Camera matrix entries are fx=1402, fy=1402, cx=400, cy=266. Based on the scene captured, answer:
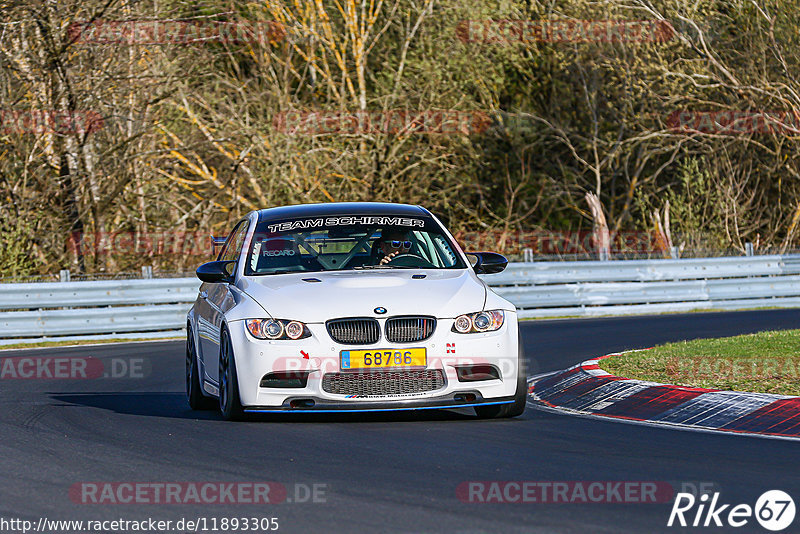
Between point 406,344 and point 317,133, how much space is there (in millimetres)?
20609

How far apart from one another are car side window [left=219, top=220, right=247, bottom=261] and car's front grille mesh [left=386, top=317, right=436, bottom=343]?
2426mm

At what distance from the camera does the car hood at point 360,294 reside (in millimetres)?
9688

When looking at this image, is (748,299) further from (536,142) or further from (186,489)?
(186,489)

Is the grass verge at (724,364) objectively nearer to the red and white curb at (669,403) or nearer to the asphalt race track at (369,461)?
the red and white curb at (669,403)

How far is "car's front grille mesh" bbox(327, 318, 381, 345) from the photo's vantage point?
379 inches

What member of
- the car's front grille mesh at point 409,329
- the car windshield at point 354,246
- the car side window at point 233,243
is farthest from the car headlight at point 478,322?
the car side window at point 233,243

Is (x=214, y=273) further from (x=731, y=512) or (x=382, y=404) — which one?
(x=731, y=512)

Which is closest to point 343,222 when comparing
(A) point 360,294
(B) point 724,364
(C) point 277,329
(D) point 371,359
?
(A) point 360,294

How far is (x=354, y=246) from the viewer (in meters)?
11.2

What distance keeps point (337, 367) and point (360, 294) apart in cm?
58

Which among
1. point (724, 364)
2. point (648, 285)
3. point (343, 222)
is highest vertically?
point (343, 222)

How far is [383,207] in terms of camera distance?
11594 mm

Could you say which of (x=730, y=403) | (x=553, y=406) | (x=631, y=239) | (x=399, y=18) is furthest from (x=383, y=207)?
(x=631, y=239)

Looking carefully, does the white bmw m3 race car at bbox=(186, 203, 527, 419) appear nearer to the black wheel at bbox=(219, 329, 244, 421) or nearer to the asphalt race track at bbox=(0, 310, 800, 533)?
the black wheel at bbox=(219, 329, 244, 421)
